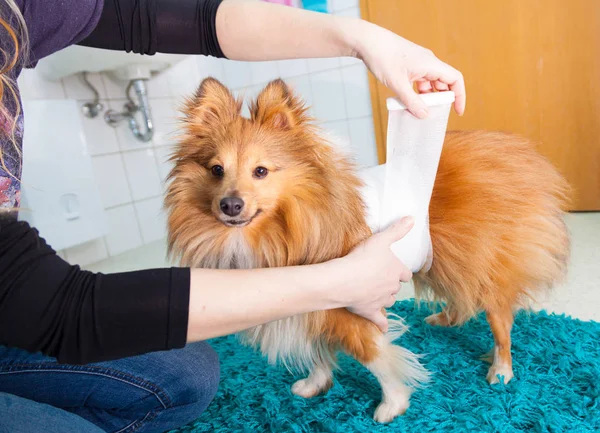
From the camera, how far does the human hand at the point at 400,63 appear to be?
1.07m

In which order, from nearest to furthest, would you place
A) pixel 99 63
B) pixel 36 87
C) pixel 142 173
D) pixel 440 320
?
pixel 440 320, pixel 99 63, pixel 36 87, pixel 142 173

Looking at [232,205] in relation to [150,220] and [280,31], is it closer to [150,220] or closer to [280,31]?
[280,31]

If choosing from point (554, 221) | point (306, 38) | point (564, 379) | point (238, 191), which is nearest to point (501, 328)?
point (564, 379)

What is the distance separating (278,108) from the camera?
1.27m

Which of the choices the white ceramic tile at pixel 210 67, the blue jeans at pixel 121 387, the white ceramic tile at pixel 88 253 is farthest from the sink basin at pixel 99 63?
the blue jeans at pixel 121 387

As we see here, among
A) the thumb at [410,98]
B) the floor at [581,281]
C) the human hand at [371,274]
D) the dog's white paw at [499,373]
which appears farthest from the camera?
the floor at [581,281]

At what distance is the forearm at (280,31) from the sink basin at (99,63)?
6.38ft

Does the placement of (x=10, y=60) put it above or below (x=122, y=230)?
above

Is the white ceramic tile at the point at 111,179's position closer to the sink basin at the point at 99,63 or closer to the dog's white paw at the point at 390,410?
the sink basin at the point at 99,63

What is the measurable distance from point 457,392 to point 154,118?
10.8 feet

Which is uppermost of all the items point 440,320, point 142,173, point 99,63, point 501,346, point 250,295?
point 99,63

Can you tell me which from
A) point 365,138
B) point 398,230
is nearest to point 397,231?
point 398,230

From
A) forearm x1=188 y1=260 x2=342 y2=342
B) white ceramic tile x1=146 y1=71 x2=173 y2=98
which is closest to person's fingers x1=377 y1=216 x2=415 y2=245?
forearm x1=188 y1=260 x2=342 y2=342

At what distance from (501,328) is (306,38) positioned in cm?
104
